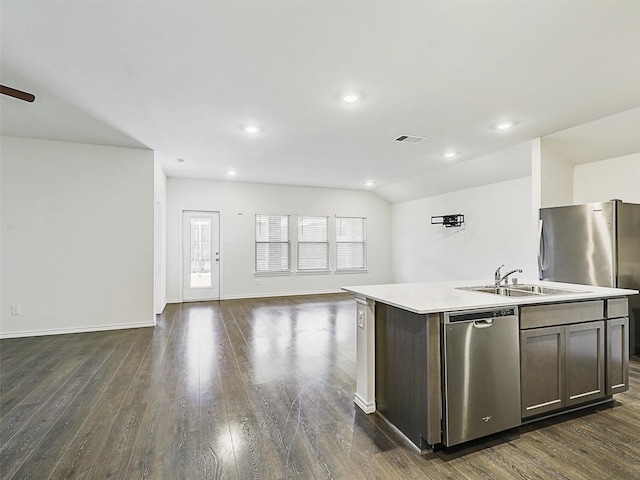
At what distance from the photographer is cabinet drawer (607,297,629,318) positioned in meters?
2.49

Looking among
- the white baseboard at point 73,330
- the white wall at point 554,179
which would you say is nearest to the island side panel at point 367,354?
the white wall at point 554,179

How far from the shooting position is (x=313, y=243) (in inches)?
335

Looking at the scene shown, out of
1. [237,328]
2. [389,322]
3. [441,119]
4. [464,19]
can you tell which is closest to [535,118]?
[441,119]

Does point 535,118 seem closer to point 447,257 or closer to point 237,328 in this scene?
point 447,257

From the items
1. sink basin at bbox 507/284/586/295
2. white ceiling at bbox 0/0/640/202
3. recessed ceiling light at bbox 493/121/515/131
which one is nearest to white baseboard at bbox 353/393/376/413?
sink basin at bbox 507/284/586/295

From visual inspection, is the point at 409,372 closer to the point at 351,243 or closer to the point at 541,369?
the point at 541,369

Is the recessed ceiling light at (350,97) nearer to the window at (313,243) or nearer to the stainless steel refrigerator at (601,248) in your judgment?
the stainless steel refrigerator at (601,248)

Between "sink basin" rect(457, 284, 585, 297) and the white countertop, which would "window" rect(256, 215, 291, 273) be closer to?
the white countertop

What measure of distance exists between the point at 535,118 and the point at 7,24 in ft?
16.5

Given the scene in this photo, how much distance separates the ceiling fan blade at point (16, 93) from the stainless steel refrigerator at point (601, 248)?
617 cm

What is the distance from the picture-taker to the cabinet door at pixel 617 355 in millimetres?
2484

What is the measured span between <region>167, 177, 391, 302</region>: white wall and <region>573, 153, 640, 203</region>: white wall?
16.6 feet

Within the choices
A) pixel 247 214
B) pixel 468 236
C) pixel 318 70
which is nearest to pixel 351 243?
pixel 247 214

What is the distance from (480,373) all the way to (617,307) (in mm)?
1476
